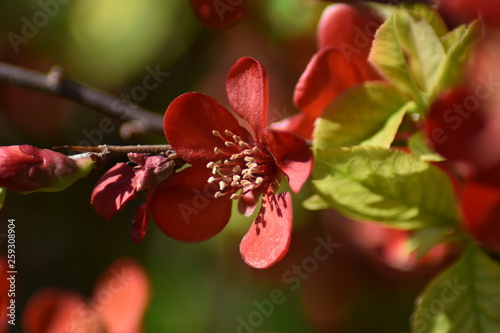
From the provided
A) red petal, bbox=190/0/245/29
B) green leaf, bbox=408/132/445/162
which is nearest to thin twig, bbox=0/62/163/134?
red petal, bbox=190/0/245/29

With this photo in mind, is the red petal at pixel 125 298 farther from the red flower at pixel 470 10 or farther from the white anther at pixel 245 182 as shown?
the red flower at pixel 470 10

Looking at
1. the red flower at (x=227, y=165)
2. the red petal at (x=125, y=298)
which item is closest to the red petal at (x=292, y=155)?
the red flower at (x=227, y=165)

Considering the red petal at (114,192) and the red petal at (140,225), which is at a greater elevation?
the red petal at (114,192)

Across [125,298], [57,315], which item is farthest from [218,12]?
[57,315]

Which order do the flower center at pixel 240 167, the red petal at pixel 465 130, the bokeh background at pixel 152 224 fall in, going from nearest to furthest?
1. the red petal at pixel 465 130
2. the flower center at pixel 240 167
3. the bokeh background at pixel 152 224

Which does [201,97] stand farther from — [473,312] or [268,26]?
[268,26]

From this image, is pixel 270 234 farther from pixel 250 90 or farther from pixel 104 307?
pixel 104 307

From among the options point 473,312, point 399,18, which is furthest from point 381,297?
point 399,18
